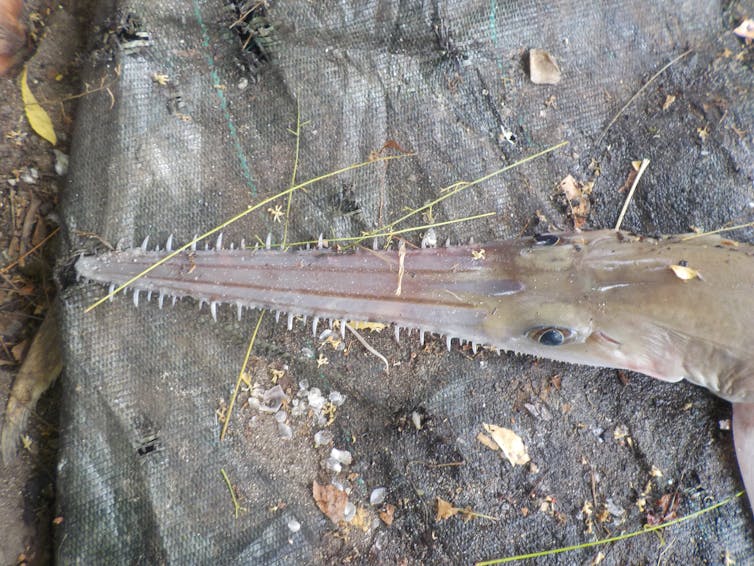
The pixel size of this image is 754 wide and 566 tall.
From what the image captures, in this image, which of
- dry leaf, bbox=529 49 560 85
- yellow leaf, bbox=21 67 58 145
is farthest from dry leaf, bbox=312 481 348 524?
dry leaf, bbox=529 49 560 85

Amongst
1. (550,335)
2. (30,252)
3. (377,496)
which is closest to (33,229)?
(30,252)

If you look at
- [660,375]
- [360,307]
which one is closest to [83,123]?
[360,307]

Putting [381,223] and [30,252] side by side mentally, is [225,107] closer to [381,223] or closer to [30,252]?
[381,223]

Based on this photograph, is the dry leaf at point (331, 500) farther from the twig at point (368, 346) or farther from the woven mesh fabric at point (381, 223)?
the twig at point (368, 346)

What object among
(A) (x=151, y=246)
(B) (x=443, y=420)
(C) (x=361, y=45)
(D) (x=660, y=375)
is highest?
(C) (x=361, y=45)

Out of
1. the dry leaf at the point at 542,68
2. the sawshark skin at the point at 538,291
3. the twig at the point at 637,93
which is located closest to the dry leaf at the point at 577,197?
the twig at the point at 637,93

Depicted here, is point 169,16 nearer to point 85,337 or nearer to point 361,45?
point 361,45
